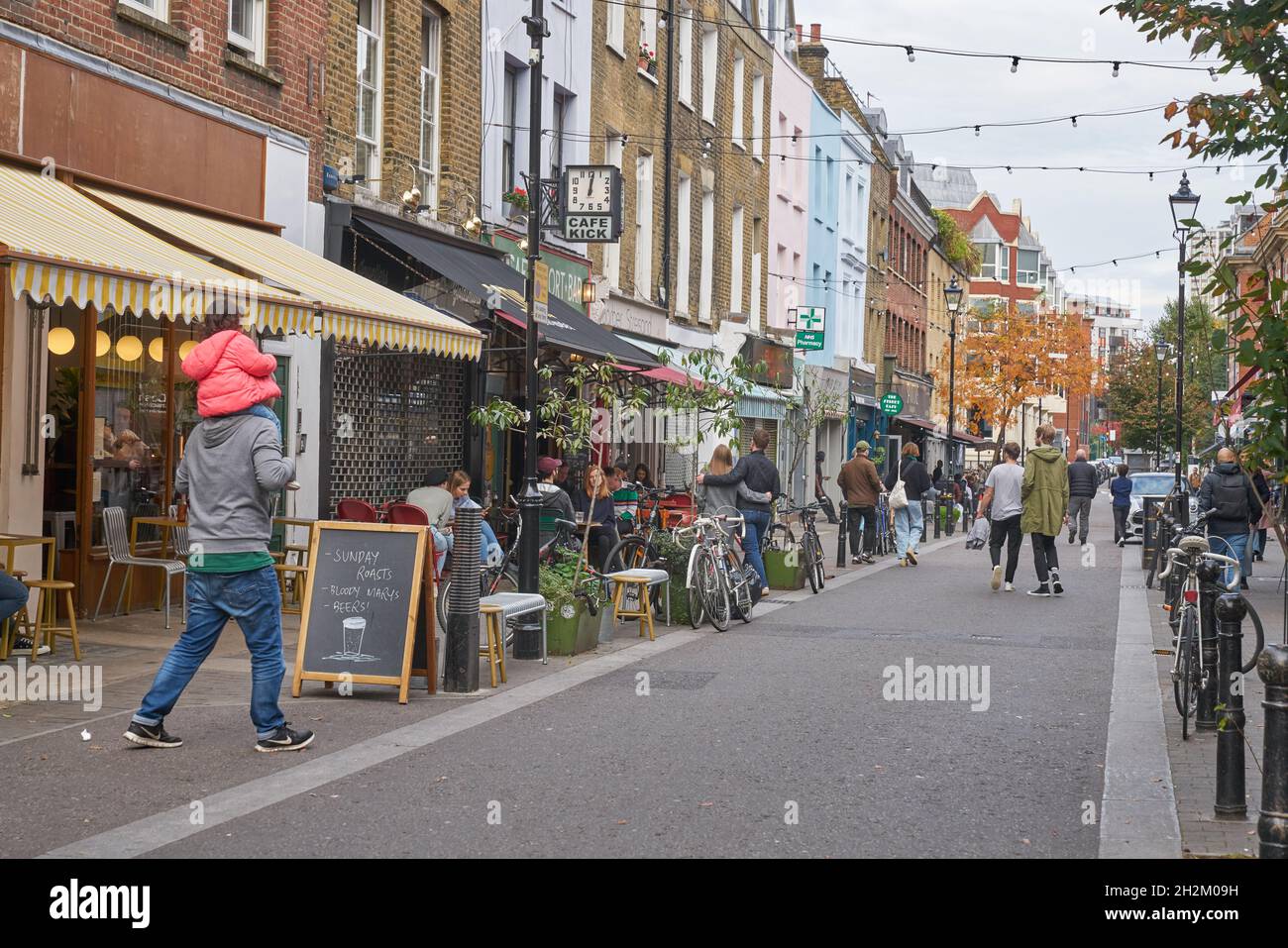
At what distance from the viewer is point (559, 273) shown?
21.9 m

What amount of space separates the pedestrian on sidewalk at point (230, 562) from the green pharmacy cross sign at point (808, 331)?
2805cm

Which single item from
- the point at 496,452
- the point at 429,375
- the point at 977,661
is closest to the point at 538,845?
the point at 977,661

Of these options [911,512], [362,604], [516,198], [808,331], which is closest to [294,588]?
[362,604]

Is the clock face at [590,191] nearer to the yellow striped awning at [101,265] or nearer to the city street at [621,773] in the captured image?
the yellow striped awning at [101,265]

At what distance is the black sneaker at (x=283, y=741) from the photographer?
305 inches

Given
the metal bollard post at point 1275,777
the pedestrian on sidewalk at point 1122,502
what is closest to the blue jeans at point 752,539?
the metal bollard post at point 1275,777

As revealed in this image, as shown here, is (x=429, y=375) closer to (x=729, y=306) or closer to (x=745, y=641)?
(x=745, y=641)

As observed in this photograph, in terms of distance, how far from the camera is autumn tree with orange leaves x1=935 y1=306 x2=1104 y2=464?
2233 inches

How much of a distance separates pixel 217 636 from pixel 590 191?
11021 mm

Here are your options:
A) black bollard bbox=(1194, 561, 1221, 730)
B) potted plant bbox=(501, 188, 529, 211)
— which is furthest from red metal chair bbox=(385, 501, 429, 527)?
potted plant bbox=(501, 188, 529, 211)

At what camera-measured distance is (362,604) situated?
31.0 ft

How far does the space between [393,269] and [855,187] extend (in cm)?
3168

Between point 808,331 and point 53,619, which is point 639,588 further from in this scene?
point 808,331

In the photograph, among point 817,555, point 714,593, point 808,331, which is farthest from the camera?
point 808,331
